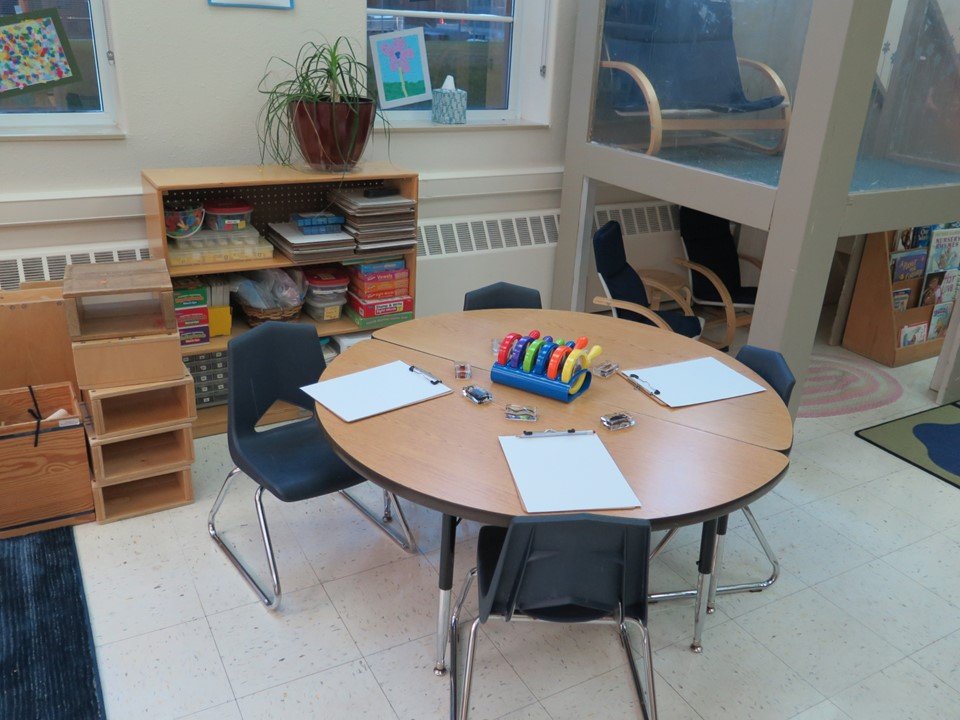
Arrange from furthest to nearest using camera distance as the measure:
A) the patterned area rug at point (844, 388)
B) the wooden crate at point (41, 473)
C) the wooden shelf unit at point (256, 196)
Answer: the patterned area rug at point (844, 388) → the wooden shelf unit at point (256, 196) → the wooden crate at point (41, 473)

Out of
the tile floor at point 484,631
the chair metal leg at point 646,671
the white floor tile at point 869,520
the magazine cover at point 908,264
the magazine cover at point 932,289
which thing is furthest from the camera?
the magazine cover at point 932,289

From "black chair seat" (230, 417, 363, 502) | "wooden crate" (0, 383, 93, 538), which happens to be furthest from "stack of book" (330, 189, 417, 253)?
"wooden crate" (0, 383, 93, 538)

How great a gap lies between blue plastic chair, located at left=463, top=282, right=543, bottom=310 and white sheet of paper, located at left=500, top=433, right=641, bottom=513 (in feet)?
3.93

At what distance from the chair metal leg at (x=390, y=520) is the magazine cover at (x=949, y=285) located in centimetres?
388

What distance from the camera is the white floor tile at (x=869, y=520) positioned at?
9.88ft

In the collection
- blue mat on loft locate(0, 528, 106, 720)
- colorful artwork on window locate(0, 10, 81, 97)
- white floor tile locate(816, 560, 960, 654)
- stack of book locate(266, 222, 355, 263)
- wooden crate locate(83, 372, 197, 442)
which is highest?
colorful artwork on window locate(0, 10, 81, 97)

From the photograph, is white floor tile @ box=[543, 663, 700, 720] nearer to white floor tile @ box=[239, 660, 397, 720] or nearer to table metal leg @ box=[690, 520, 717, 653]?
table metal leg @ box=[690, 520, 717, 653]

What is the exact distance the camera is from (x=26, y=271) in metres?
3.21

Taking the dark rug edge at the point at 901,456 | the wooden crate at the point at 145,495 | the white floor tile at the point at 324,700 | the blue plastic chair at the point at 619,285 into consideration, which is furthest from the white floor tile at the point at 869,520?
the wooden crate at the point at 145,495

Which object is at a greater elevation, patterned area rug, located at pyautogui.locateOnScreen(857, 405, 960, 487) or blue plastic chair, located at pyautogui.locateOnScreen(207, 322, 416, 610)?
blue plastic chair, located at pyautogui.locateOnScreen(207, 322, 416, 610)

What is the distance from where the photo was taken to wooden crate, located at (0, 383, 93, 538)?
2.68 metres

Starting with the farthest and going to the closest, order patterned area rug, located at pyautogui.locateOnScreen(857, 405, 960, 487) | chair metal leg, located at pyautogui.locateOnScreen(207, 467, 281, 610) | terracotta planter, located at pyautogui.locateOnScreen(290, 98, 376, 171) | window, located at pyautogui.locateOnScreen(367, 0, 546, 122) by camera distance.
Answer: window, located at pyautogui.locateOnScreen(367, 0, 546, 122)
patterned area rug, located at pyautogui.locateOnScreen(857, 405, 960, 487)
terracotta planter, located at pyautogui.locateOnScreen(290, 98, 376, 171)
chair metal leg, located at pyautogui.locateOnScreen(207, 467, 281, 610)

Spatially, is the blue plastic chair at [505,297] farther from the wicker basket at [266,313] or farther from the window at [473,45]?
the window at [473,45]

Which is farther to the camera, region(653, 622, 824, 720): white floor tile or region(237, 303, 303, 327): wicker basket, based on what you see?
region(237, 303, 303, 327): wicker basket
